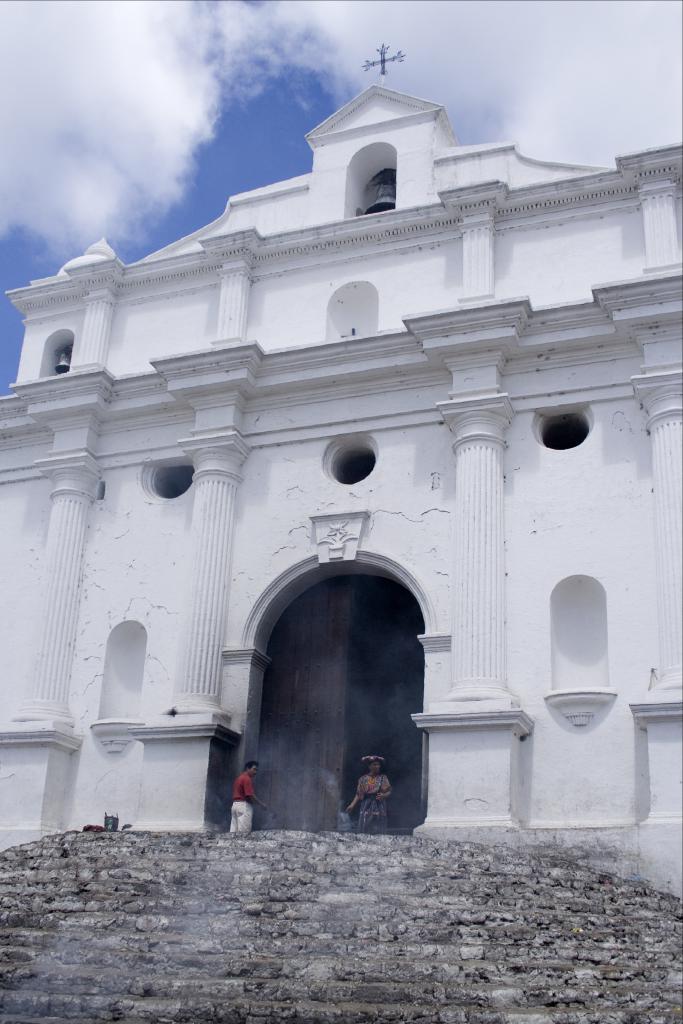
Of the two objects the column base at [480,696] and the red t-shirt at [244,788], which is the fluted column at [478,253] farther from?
the red t-shirt at [244,788]

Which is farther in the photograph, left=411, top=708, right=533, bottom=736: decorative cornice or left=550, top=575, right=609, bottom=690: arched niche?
left=550, top=575, right=609, bottom=690: arched niche

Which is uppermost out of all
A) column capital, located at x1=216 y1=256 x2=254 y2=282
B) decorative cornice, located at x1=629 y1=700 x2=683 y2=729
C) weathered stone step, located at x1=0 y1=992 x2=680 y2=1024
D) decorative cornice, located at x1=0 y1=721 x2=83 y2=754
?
column capital, located at x1=216 y1=256 x2=254 y2=282

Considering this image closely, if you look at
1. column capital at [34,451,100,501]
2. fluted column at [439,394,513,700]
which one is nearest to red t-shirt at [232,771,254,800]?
fluted column at [439,394,513,700]

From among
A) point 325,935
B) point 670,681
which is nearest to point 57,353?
point 670,681

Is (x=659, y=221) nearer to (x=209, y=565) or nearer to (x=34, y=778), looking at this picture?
(x=209, y=565)

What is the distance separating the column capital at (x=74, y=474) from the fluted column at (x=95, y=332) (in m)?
1.57

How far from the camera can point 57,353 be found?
781 inches

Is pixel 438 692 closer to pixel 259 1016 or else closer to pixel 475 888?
pixel 475 888

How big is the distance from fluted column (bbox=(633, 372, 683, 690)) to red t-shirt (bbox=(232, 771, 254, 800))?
478 cm

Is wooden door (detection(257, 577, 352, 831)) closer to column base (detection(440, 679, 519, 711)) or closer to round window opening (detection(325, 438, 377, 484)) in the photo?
round window opening (detection(325, 438, 377, 484))

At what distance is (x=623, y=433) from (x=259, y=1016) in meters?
9.73

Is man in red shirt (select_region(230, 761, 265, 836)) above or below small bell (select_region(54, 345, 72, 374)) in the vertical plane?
below

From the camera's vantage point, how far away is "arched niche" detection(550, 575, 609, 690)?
1467 centimetres

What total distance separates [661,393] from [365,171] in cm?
671
